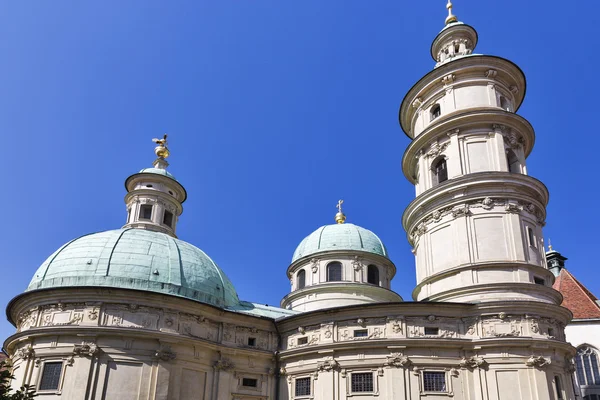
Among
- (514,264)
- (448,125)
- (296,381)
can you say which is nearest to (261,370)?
(296,381)

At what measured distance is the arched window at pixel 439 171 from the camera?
3133cm

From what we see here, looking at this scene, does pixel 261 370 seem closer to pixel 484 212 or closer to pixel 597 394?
pixel 484 212

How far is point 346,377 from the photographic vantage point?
26359mm

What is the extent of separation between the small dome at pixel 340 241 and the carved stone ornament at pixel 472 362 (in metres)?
15.8

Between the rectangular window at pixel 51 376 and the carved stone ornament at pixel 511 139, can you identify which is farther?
the carved stone ornament at pixel 511 139

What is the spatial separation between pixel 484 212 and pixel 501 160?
136 inches

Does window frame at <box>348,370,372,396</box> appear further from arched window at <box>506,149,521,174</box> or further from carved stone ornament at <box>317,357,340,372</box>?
arched window at <box>506,149,521,174</box>

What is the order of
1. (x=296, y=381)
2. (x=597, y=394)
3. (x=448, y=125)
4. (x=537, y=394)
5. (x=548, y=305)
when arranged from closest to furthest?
(x=537, y=394) < (x=548, y=305) < (x=296, y=381) < (x=448, y=125) < (x=597, y=394)

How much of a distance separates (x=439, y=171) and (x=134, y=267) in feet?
62.0

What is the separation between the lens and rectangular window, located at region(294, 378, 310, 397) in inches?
1084

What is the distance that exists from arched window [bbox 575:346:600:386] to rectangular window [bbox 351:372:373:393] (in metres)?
28.2

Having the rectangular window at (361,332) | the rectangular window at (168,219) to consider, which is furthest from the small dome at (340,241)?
the rectangular window at (361,332)

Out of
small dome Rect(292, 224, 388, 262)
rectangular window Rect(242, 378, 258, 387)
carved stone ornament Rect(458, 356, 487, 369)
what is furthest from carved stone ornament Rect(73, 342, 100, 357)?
small dome Rect(292, 224, 388, 262)

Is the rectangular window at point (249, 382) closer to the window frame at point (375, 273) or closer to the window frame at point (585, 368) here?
the window frame at point (375, 273)
